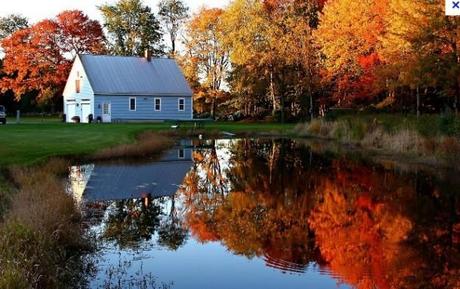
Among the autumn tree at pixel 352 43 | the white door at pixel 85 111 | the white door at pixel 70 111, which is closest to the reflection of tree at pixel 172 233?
the autumn tree at pixel 352 43

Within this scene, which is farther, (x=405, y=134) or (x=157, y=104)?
(x=157, y=104)

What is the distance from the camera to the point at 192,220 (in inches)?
499

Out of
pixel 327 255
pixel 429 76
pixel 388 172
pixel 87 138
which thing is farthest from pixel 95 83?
pixel 327 255

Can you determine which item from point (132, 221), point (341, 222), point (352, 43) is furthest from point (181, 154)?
point (352, 43)

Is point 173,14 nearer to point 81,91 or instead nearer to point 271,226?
point 81,91

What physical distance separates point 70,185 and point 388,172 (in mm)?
10619

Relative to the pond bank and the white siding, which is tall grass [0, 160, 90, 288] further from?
the white siding

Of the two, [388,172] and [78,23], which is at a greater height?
[78,23]

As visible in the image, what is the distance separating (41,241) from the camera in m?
8.61

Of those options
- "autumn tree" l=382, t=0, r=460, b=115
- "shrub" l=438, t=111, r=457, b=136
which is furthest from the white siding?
"shrub" l=438, t=111, r=457, b=136

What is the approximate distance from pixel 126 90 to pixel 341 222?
136 feet

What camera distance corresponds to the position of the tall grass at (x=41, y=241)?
7.29 metres

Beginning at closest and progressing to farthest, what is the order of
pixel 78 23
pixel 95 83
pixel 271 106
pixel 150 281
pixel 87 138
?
pixel 150 281 → pixel 87 138 → pixel 95 83 → pixel 271 106 → pixel 78 23

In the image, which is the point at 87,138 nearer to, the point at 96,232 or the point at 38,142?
the point at 38,142
